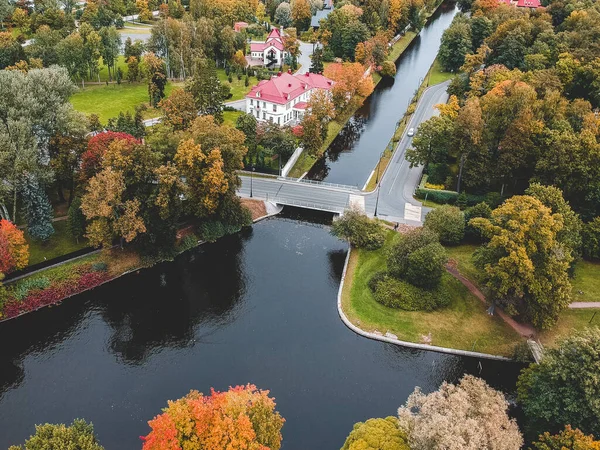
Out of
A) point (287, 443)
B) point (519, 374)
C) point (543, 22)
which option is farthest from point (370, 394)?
point (543, 22)

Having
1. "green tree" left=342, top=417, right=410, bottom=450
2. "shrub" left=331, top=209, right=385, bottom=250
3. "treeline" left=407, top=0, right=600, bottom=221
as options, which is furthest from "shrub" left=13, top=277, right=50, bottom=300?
"treeline" left=407, top=0, right=600, bottom=221

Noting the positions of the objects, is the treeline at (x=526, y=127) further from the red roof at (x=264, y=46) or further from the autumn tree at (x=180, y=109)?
the red roof at (x=264, y=46)

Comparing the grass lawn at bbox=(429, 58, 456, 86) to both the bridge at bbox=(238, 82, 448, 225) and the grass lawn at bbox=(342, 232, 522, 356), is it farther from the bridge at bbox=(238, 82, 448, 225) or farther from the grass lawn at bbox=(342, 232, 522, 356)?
the grass lawn at bbox=(342, 232, 522, 356)

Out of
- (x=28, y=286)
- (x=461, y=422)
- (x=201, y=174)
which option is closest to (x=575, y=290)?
(x=461, y=422)

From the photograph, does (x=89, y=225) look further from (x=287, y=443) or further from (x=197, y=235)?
(x=287, y=443)

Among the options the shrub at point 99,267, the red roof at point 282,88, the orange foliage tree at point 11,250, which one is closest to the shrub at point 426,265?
the shrub at point 99,267

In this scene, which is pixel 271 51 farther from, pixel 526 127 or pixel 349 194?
pixel 526 127
